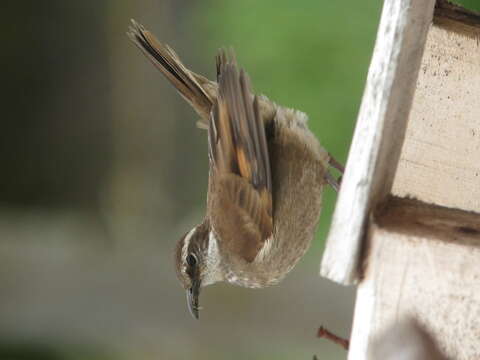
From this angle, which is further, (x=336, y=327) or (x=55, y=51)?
(x=55, y=51)

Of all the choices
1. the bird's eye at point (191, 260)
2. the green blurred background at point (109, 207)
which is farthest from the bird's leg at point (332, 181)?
the green blurred background at point (109, 207)

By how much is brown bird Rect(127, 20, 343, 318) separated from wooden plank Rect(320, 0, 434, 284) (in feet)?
2.95

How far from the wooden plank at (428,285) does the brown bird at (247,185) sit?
3.29ft

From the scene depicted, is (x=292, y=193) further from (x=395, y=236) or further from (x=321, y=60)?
(x=321, y=60)

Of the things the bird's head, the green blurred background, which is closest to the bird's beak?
the bird's head

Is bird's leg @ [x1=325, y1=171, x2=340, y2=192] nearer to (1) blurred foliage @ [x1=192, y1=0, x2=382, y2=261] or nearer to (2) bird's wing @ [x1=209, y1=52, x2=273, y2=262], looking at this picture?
(2) bird's wing @ [x1=209, y1=52, x2=273, y2=262]

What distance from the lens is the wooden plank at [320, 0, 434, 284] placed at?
94 centimetres

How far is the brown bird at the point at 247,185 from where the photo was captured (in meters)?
1.97

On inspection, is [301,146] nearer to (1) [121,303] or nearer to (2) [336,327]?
(2) [336,327]

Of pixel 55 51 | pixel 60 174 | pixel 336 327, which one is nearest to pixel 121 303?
pixel 60 174

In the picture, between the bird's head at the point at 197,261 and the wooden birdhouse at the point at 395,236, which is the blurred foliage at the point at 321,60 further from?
the wooden birdhouse at the point at 395,236

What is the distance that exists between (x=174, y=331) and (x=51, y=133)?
4.78 ft

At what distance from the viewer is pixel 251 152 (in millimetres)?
1960

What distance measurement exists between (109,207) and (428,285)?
3763 mm
